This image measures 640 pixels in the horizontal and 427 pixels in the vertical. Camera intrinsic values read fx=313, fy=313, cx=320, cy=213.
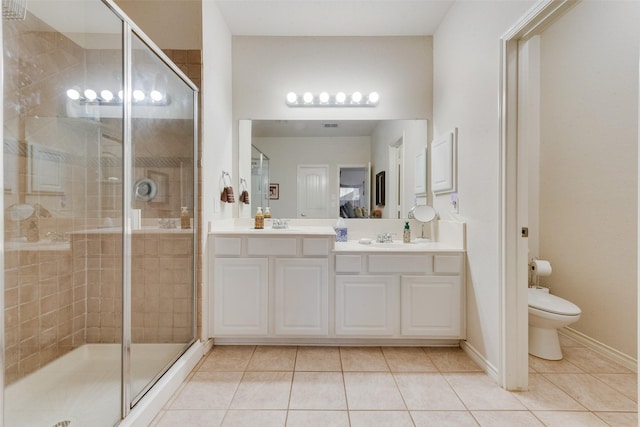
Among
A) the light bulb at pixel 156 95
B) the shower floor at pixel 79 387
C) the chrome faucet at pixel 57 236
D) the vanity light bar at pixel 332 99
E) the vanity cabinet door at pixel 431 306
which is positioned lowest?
the shower floor at pixel 79 387

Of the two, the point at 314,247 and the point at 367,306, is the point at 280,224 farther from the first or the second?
the point at 367,306

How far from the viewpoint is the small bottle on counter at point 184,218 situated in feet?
6.66

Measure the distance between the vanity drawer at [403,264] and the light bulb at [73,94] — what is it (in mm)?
2006

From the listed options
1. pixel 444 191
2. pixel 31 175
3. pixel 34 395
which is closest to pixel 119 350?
pixel 34 395

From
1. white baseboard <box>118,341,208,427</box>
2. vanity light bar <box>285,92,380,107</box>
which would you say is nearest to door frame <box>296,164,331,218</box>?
vanity light bar <box>285,92,380,107</box>

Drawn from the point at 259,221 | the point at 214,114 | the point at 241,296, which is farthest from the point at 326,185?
the point at 241,296

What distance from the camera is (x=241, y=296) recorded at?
2.18m

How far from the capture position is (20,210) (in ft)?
4.45

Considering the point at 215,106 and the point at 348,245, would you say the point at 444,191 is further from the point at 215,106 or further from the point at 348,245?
the point at 215,106

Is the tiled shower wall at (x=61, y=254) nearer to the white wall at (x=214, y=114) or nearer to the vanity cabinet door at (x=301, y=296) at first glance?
the white wall at (x=214, y=114)

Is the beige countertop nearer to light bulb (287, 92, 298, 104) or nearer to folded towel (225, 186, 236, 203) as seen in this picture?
folded towel (225, 186, 236, 203)

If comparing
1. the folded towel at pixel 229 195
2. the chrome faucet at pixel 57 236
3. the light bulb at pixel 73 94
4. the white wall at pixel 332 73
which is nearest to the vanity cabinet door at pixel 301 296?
the folded towel at pixel 229 195

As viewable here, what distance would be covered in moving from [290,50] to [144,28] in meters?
1.10

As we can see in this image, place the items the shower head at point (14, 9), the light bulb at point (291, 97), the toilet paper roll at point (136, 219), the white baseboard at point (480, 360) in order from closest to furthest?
the shower head at point (14, 9)
the toilet paper roll at point (136, 219)
the white baseboard at point (480, 360)
the light bulb at point (291, 97)
